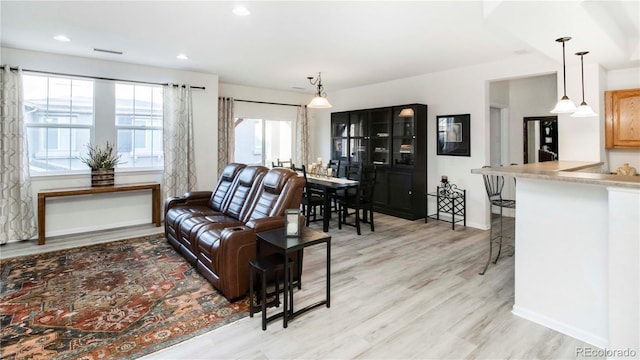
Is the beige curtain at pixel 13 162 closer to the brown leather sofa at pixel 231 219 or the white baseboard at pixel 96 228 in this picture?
the white baseboard at pixel 96 228

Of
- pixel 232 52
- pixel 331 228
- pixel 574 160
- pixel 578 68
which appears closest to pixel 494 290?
pixel 574 160

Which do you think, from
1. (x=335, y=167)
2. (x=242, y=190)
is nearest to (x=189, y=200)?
(x=242, y=190)

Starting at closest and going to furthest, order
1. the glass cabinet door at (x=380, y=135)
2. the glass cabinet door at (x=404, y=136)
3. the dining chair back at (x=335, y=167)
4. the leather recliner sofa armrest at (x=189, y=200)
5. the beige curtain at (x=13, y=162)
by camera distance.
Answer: the beige curtain at (x=13, y=162) < the leather recliner sofa armrest at (x=189, y=200) < the glass cabinet door at (x=404, y=136) < the glass cabinet door at (x=380, y=135) < the dining chair back at (x=335, y=167)

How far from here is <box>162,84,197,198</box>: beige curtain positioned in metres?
5.62

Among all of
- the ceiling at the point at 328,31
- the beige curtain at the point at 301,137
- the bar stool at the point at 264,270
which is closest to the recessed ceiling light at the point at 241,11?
the ceiling at the point at 328,31

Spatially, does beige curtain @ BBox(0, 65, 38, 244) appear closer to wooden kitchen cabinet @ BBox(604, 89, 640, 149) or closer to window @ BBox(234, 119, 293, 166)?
window @ BBox(234, 119, 293, 166)

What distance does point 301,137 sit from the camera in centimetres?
794

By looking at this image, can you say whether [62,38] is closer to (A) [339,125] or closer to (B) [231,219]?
(B) [231,219]

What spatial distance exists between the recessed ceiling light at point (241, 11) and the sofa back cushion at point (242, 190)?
1.74 meters

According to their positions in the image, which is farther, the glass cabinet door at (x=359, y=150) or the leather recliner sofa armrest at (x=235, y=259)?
the glass cabinet door at (x=359, y=150)

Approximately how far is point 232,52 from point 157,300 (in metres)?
3.38

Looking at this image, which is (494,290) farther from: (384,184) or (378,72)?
(378,72)

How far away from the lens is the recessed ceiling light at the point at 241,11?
3102mm

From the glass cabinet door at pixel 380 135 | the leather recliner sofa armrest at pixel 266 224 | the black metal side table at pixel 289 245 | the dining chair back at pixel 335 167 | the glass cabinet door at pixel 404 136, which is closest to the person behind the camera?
the black metal side table at pixel 289 245
